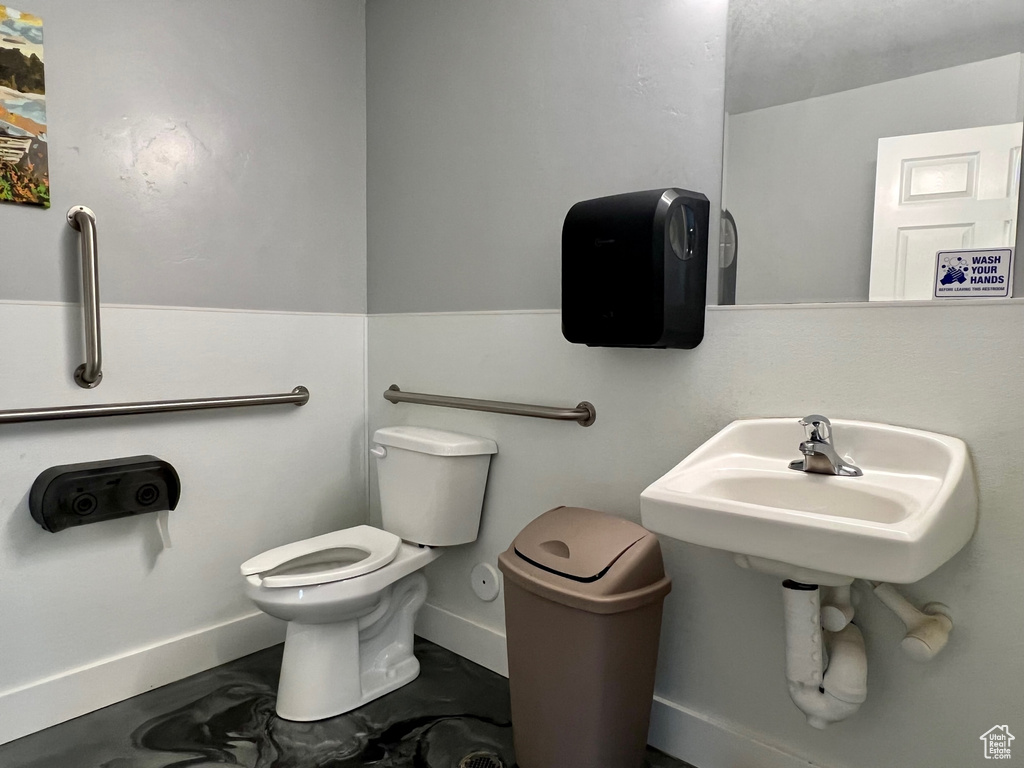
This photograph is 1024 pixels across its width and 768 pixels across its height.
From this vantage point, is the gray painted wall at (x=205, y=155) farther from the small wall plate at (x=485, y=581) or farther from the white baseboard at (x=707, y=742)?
the white baseboard at (x=707, y=742)

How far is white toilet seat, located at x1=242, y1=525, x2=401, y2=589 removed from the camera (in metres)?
1.69

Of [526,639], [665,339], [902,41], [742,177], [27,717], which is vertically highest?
[902,41]

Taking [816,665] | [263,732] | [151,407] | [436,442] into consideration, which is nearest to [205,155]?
[151,407]

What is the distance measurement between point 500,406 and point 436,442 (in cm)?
21

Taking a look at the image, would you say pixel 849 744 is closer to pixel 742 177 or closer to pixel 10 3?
pixel 742 177

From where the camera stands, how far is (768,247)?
4.75 ft

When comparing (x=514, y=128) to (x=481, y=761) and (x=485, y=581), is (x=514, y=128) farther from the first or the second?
(x=481, y=761)

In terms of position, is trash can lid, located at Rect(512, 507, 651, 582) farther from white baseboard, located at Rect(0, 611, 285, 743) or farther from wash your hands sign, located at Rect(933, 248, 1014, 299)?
white baseboard, located at Rect(0, 611, 285, 743)

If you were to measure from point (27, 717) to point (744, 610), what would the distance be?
5.91ft

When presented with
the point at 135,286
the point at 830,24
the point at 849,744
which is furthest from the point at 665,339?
the point at 135,286

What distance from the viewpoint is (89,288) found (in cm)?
166

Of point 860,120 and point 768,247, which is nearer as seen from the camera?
point 860,120

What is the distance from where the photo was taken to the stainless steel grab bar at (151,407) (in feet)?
5.25

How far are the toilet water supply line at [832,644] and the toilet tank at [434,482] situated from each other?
3.14ft
